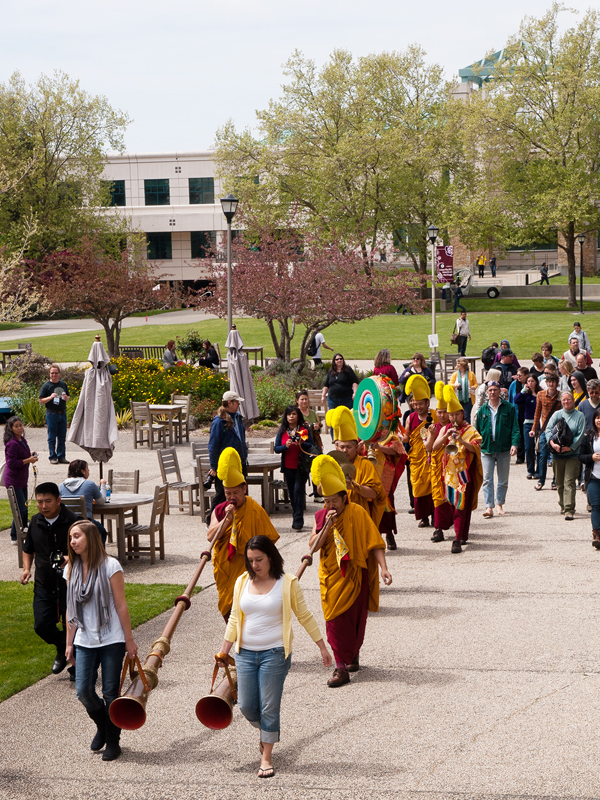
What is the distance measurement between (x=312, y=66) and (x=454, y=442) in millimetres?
45408

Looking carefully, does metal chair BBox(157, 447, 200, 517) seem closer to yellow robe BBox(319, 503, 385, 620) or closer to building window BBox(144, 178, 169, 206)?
yellow robe BBox(319, 503, 385, 620)

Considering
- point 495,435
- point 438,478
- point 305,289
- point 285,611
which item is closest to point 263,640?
point 285,611

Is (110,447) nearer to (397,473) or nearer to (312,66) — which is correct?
(397,473)

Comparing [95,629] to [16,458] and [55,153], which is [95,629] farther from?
[55,153]

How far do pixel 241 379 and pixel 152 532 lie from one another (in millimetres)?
7577

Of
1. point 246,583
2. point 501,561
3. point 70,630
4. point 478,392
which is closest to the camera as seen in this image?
point 246,583

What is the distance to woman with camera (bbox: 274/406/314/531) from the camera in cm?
1220

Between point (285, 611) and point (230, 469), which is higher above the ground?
point (230, 469)

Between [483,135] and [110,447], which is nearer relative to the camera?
[110,447]

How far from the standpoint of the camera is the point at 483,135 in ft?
164

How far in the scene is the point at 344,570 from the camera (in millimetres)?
7223

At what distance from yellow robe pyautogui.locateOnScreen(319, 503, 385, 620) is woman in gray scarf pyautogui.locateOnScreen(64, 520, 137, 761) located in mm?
1753

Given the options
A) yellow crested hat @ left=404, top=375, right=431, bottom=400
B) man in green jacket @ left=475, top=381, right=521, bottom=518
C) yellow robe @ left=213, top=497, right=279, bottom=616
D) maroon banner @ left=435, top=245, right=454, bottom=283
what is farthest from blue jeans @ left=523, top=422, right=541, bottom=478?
maroon banner @ left=435, top=245, right=454, bottom=283

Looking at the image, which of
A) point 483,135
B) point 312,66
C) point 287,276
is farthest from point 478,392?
point 312,66
